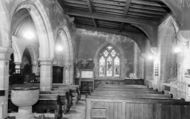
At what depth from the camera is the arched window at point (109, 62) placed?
16703mm

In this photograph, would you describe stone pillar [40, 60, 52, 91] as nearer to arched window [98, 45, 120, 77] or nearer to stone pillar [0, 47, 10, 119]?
stone pillar [0, 47, 10, 119]

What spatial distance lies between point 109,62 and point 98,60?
88cm

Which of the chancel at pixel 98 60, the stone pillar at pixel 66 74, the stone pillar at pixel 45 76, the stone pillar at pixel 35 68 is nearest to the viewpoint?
the chancel at pixel 98 60

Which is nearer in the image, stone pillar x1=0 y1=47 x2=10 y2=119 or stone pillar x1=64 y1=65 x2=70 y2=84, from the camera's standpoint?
stone pillar x1=0 y1=47 x2=10 y2=119

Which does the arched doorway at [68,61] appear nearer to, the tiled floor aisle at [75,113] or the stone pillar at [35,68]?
the stone pillar at [35,68]

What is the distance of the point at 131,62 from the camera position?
1653 centimetres

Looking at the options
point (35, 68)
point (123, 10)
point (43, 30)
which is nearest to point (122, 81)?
point (123, 10)

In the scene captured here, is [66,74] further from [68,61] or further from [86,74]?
[86,74]

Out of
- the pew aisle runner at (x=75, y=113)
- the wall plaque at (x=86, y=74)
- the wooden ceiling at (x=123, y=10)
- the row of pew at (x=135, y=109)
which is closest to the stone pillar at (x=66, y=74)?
the wall plaque at (x=86, y=74)

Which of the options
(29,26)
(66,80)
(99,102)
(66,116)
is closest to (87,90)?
(66,80)

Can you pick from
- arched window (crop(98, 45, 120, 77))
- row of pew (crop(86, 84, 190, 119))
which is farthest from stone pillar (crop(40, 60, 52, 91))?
arched window (crop(98, 45, 120, 77))

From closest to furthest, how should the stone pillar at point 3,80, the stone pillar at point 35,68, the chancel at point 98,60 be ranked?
the chancel at point 98,60 → the stone pillar at point 3,80 → the stone pillar at point 35,68

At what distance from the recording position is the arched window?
658 inches

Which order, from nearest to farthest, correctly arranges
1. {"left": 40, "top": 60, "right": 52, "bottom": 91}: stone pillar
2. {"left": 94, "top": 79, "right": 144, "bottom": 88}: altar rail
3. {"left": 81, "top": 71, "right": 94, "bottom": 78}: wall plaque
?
{"left": 40, "top": 60, "right": 52, "bottom": 91}: stone pillar, {"left": 94, "top": 79, "right": 144, "bottom": 88}: altar rail, {"left": 81, "top": 71, "right": 94, "bottom": 78}: wall plaque
